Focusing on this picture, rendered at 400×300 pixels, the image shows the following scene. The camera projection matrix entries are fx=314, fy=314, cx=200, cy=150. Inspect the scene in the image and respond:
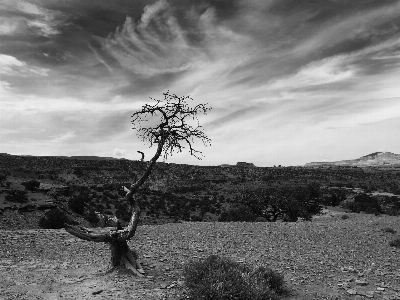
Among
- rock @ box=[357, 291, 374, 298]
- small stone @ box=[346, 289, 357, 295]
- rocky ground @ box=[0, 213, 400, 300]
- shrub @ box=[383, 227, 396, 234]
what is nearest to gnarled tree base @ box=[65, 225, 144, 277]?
rocky ground @ box=[0, 213, 400, 300]

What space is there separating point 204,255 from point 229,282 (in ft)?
15.8

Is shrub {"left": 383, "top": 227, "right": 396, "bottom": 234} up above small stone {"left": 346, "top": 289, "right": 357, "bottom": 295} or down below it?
above

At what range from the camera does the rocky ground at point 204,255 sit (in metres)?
9.15

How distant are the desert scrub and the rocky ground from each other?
61cm

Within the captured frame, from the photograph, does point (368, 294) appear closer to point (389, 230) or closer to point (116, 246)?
point (116, 246)

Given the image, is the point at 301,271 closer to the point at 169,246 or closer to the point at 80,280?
the point at 169,246

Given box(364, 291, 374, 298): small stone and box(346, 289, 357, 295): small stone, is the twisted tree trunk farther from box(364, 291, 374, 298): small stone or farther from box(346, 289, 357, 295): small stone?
box(364, 291, 374, 298): small stone

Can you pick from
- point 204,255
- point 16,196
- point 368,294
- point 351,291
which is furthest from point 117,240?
point 16,196

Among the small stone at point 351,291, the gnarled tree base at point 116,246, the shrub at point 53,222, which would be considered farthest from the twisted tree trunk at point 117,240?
the shrub at point 53,222

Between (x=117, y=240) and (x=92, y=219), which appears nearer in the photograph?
(x=117, y=240)

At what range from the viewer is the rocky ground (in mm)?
9148

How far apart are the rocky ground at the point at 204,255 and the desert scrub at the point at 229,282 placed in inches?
24.2

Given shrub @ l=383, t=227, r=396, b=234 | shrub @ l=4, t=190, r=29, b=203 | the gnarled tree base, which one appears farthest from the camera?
shrub @ l=4, t=190, r=29, b=203

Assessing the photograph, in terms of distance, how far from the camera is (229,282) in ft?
26.4
